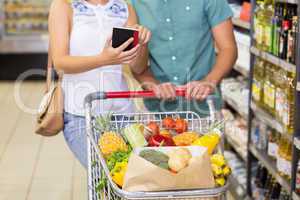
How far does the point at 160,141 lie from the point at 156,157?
1.03 feet

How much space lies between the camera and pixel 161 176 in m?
1.98

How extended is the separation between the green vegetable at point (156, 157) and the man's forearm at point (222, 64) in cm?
111

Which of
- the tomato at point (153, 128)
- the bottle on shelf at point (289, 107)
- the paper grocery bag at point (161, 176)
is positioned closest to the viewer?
the paper grocery bag at point (161, 176)

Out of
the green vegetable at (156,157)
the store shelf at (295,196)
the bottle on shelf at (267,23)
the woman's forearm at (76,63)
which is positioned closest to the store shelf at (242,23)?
the bottle on shelf at (267,23)

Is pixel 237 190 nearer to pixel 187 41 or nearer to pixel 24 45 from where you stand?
pixel 187 41

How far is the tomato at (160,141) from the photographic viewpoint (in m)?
2.38

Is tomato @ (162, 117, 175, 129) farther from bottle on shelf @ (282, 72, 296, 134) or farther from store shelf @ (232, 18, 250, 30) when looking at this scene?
store shelf @ (232, 18, 250, 30)

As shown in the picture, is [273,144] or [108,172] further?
[273,144]

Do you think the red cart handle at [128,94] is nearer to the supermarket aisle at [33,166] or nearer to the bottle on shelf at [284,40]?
the bottle on shelf at [284,40]

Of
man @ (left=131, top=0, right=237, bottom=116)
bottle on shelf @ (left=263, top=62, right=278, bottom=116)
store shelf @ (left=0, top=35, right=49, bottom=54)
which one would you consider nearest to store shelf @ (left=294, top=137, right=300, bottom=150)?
man @ (left=131, top=0, right=237, bottom=116)

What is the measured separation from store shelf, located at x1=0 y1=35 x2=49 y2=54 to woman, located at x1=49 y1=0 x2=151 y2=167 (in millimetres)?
6294

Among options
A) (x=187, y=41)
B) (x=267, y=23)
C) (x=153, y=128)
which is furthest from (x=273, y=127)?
(x=153, y=128)

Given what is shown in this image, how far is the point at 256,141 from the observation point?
176 inches

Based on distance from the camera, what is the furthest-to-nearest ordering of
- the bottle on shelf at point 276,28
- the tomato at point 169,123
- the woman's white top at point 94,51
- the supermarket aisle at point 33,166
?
the supermarket aisle at point 33,166 → the bottle on shelf at point 276,28 → the woman's white top at point 94,51 → the tomato at point 169,123
